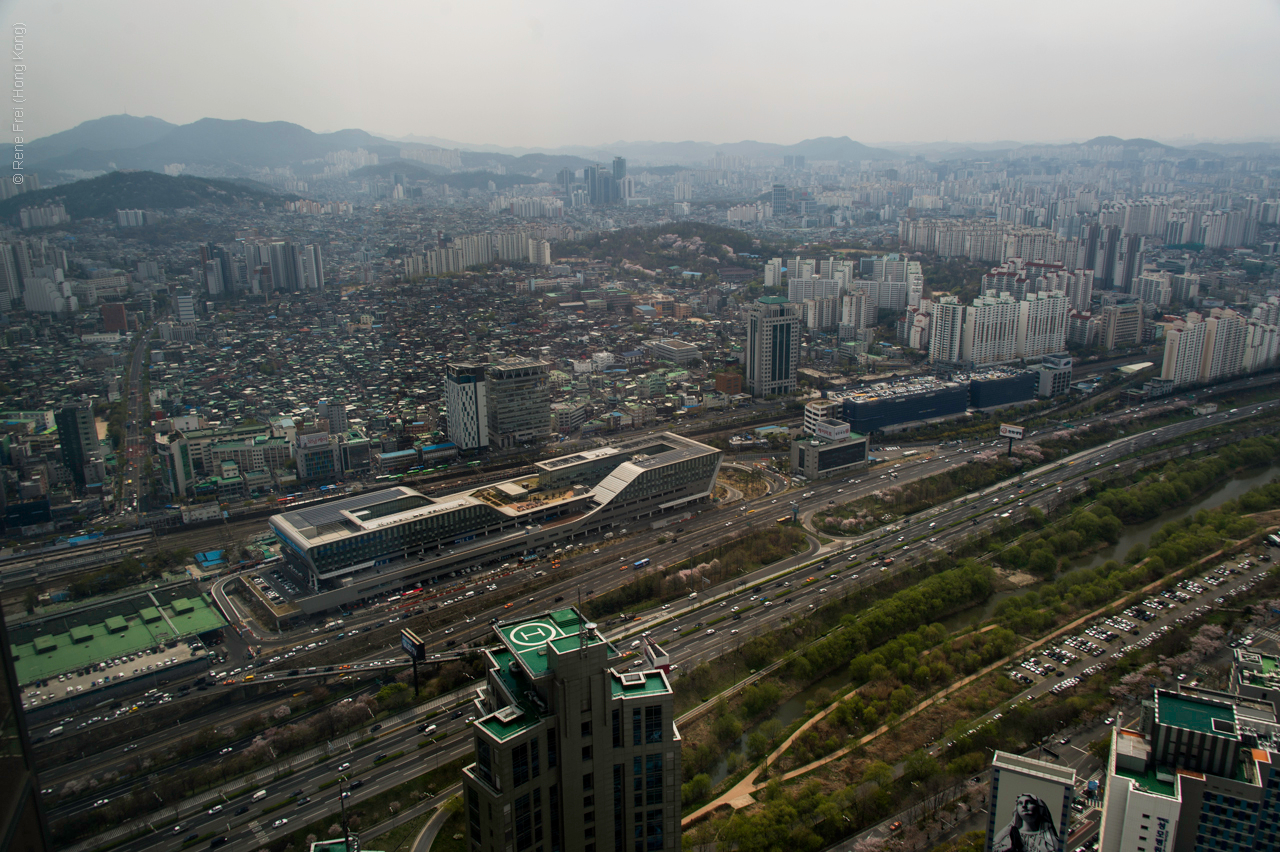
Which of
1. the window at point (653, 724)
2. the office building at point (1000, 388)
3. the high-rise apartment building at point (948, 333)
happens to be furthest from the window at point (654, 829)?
the high-rise apartment building at point (948, 333)

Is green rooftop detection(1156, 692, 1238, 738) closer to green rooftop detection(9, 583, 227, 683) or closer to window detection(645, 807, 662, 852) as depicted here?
window detection(645, 807, 662, 852)

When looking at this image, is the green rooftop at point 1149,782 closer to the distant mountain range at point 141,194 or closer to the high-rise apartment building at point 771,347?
the distant mountain range at point 141,194

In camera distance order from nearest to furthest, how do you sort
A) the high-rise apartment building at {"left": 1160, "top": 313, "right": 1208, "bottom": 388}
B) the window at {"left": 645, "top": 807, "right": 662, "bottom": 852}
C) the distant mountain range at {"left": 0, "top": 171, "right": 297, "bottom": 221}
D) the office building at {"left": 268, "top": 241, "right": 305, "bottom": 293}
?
the window at {"left": 645, "top": 807, "right": 662, "bottom": 852}
the distant mountain range at {"left": 0, "top": 171, "right": 297, "bottom": 221}
the office building at {"left": 268, "top": 241, "right": 305, "bottom": 293}
the high-rise apartment building at {"left": 1160, "top": 313, "right": 1208, "bottom": 388}

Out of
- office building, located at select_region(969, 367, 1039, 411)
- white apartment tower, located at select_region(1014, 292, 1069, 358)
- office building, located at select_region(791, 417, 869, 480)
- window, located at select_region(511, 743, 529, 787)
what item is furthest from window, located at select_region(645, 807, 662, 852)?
white apartment tower, located at select_region(1014, 292, 1069, 358)

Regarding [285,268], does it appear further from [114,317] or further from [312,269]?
[114,317]

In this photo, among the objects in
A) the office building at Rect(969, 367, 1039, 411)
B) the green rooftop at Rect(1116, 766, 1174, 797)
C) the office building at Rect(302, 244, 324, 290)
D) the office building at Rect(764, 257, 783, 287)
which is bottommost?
the office building at Rect(969, 367, 1039, 411)

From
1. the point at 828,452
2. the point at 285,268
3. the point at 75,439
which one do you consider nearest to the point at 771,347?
the point at 828,452
